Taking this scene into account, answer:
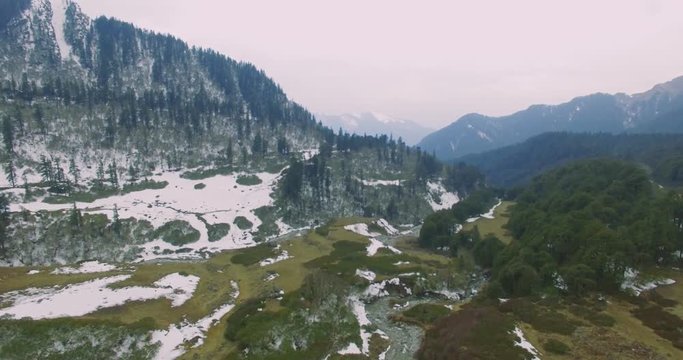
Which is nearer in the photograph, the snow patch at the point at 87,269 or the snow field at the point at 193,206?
the snow patch at the point at 87,269

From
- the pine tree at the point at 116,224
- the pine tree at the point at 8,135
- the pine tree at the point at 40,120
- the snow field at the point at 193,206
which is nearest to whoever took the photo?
the pine tree at the point at 116,224

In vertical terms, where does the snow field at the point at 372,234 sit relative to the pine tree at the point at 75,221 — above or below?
below

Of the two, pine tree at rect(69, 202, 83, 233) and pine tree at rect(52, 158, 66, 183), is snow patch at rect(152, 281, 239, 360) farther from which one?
pine tree at rect(52, 158, 66, 183)

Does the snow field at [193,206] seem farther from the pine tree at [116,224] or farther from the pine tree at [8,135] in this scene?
the pine tree at [8,135]

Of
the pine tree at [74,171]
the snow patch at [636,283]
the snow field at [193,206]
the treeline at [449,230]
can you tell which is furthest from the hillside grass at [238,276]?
the pine tree at [74,171]

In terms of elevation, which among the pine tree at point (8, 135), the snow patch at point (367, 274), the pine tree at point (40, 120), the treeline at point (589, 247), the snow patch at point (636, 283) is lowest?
the snow patch at point (367, 274)

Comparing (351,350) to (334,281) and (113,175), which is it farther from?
(113,175)

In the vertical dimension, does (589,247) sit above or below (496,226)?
above

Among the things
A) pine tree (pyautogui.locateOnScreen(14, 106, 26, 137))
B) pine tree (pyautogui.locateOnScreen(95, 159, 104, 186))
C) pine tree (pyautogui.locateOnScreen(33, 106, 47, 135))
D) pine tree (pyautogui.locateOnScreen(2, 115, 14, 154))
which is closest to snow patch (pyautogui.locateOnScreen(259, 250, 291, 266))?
pine tree (pyautogui.locateOnScreen(95, 159, 104, 186))

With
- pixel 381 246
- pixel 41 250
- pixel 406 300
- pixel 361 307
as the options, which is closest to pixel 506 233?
pixel 381 246

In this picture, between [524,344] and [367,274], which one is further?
[367,274]

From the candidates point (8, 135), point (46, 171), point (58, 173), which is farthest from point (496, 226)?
point (8, 135)
